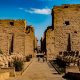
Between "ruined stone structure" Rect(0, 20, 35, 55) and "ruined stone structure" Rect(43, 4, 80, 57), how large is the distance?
10.5ft

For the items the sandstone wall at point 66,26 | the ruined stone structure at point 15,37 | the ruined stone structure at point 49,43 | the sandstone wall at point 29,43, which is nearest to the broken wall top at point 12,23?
the ruined stone structure at point 15,37

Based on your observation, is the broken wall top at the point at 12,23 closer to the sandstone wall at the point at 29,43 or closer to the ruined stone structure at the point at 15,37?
the ruined stone structure at the point at 15,37

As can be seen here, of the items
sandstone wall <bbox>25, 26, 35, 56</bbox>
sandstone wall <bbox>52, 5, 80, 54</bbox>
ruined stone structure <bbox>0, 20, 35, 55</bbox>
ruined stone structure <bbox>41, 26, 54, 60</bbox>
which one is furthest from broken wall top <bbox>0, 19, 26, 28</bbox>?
sandstone wall <bbox>52, 5, 80, 54</bbox>

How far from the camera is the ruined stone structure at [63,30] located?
37.7m

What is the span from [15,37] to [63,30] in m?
7.29

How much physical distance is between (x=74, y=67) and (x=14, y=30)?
24.6 metres

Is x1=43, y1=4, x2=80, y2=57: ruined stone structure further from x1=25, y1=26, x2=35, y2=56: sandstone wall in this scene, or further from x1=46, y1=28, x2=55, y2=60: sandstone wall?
x1=25, y1=26, x2=35, y2=56: sandstone wall

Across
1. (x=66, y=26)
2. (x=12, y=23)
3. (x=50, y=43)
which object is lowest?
(x=50, y=43)

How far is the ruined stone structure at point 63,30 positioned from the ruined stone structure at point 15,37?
320cm

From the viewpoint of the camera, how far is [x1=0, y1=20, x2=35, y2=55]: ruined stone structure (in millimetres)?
39253

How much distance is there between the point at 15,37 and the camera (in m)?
39.5

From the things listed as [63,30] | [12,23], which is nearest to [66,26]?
[63,30]

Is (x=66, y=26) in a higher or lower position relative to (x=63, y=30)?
higher

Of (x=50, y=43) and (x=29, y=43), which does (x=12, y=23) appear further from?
(x=50, y=43)
